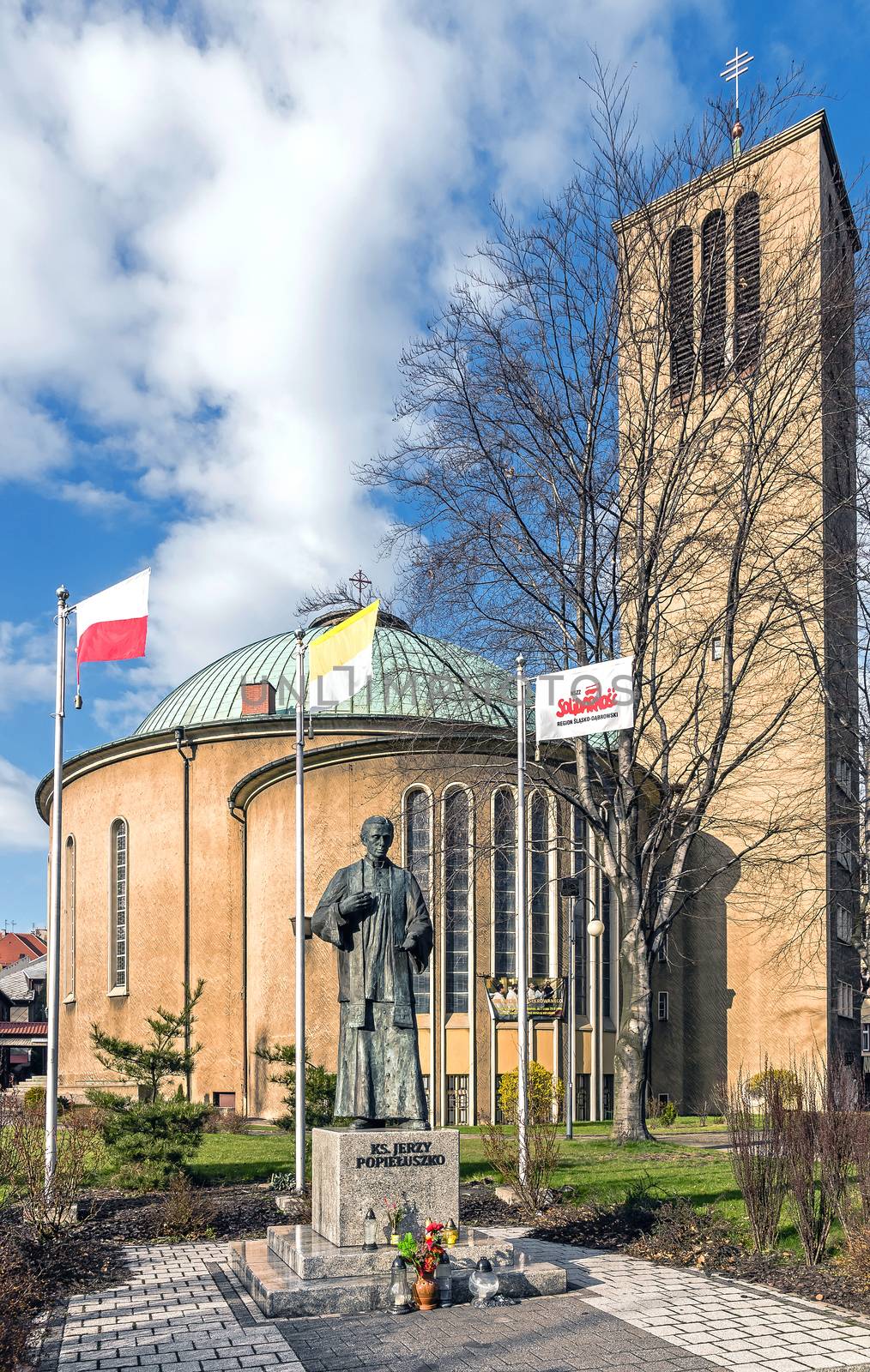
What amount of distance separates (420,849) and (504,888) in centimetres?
219

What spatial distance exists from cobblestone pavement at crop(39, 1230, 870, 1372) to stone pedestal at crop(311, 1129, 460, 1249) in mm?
952

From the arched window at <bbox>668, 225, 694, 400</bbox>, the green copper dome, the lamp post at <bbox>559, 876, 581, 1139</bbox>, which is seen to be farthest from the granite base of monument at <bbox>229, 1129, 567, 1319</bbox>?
the green copper dome

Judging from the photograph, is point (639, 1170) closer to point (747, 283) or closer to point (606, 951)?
point (606, 951)

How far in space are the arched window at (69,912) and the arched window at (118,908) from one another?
2.62 m

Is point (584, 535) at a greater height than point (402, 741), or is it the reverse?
point (584, 535)

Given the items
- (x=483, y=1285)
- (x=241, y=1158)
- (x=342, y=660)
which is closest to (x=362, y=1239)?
(x=483, y=1285)

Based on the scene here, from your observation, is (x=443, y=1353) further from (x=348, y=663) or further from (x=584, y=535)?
(x=584, y=535)

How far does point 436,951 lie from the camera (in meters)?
27.9

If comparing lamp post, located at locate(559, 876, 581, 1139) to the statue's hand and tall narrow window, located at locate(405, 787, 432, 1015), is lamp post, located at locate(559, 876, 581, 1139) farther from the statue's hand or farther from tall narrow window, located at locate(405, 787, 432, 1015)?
the statue's hand

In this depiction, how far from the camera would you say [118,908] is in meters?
36.7

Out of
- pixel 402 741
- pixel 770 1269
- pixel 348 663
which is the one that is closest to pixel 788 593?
pixel 348 663

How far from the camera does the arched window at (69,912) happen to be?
127 ft

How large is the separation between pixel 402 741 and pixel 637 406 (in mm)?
9550

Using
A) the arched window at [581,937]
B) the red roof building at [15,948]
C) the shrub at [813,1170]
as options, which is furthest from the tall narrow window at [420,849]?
the red roof building at [15,948]
